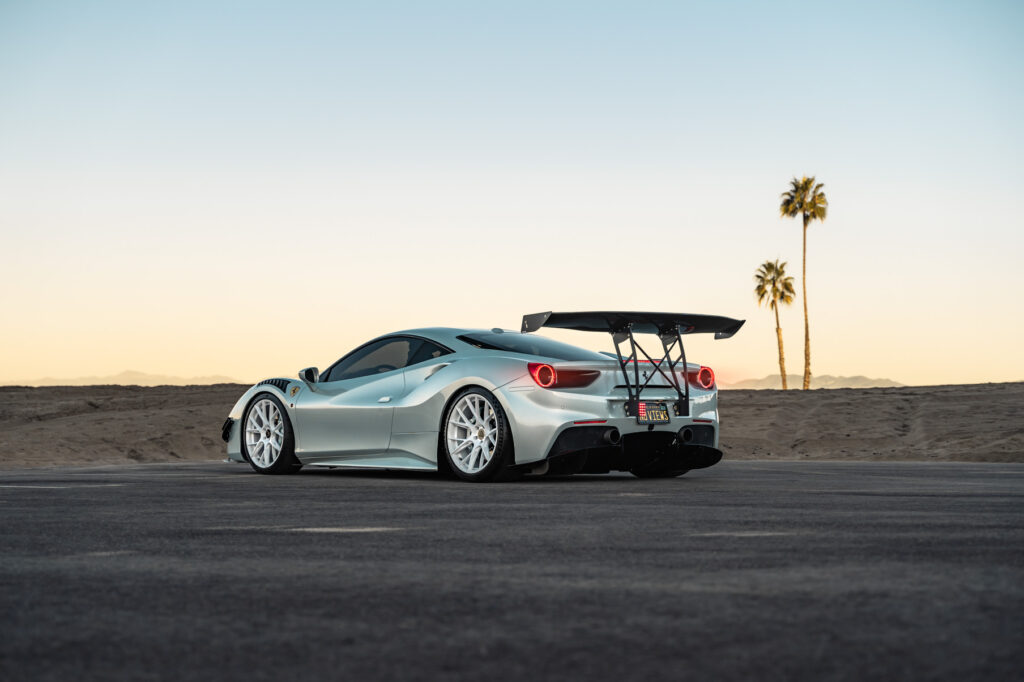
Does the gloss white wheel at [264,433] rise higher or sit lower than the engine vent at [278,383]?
lower

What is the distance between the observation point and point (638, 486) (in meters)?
9.81

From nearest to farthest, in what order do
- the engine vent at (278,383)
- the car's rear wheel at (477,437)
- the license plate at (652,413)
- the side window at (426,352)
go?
the car's rear wheel at (477,437)
the license plate at (652,413)
the side window at (426,352)
the engine vent at (278,383)

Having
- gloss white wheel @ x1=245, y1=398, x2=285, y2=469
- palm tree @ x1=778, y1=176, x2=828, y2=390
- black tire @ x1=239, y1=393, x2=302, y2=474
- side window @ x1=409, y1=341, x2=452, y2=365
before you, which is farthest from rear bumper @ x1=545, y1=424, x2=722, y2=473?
palm tree @ x1=778, y1=176, x2=828, y2=390

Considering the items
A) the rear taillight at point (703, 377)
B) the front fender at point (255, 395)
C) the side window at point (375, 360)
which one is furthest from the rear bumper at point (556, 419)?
the front fender at point (255, 395)

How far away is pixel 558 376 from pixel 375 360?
2.43 meters

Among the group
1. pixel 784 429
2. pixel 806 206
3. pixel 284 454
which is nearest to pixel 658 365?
pixel 284 454

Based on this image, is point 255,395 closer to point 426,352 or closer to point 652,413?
point 426,352

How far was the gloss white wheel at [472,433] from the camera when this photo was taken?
10180mm

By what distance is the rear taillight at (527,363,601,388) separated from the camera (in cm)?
1008

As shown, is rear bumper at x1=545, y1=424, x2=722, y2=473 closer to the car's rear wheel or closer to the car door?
the car's rear wheel

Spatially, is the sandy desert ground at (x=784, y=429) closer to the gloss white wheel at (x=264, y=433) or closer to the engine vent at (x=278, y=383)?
the gloss white wheel at (x=264, y=433)

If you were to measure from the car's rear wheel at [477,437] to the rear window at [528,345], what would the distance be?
2.12 ft

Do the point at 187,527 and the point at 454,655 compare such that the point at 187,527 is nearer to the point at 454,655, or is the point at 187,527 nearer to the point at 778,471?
the point at 454,655

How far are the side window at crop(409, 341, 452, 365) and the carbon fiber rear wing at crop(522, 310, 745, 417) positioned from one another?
928 mm
